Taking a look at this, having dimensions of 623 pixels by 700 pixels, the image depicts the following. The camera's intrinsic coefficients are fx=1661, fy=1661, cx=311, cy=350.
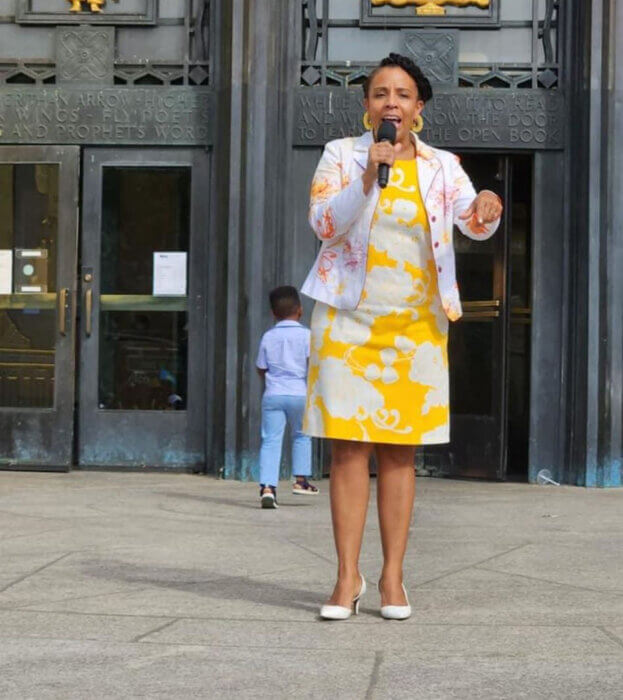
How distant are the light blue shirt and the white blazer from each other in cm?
462

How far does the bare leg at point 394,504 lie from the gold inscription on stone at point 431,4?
266 inches

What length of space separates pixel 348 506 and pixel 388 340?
0.58 meters

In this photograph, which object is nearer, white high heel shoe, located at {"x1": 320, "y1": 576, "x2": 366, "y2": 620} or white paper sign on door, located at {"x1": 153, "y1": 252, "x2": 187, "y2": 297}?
white high heel shoe, located at {"x1": 320, "y1": 576, "x2": 366, "y2": 620}

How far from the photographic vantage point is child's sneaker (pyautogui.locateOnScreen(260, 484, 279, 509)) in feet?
31.8

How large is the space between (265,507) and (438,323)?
424 centimetres

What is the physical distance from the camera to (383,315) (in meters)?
5.57

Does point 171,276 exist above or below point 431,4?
below

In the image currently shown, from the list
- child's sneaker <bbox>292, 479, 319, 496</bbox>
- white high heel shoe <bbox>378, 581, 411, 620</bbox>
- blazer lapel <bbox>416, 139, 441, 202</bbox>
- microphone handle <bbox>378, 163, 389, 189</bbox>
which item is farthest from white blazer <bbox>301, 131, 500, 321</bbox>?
child's sneaker <bbox>292, 479, 319, 496</bbox>

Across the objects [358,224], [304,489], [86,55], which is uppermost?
[86,55]

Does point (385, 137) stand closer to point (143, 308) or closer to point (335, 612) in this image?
point (335, 612)

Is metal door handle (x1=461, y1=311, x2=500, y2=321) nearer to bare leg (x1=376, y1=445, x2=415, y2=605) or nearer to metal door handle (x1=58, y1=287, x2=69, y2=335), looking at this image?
metal door handle (x1=58, y1=287, x2=69, y2=335)

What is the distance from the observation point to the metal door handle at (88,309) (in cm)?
1192

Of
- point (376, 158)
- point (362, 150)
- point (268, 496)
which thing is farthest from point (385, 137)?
point (268, 496)

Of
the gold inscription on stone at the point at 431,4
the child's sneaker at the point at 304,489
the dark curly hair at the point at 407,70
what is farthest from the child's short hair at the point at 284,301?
the dark curly hair at the point at 407,70
